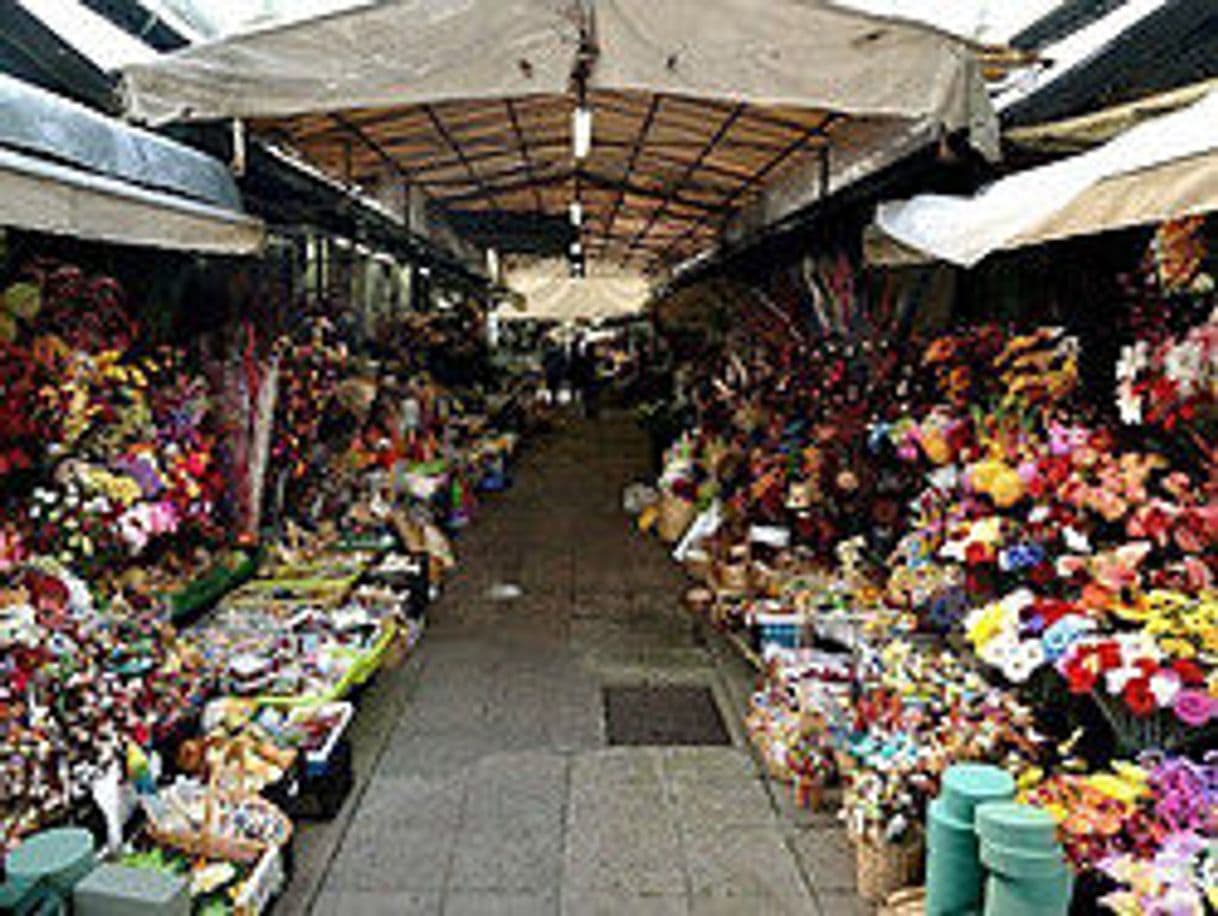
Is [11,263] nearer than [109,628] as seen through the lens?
No

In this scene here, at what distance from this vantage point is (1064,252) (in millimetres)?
5047

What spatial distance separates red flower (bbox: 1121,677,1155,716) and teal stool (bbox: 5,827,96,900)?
3.50m

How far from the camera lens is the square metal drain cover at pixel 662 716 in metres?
5.36

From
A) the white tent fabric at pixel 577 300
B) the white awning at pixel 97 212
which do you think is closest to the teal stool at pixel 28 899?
the white awning at pixel 97 212

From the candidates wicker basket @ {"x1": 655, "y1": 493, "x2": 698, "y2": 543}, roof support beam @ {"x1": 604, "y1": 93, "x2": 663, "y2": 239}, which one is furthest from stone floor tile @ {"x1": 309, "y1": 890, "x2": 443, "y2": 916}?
wicker basket @ {"x1": 655, "y1": 493, "x2": 698, "y2": 543}

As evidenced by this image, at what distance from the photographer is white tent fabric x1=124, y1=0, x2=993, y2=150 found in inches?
169

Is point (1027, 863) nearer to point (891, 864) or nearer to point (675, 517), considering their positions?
point (891, 864)

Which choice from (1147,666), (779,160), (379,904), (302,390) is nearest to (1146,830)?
(1147,666)

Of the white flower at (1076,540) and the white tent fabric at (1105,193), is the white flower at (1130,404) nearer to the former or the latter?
the white flower at (1076,540)

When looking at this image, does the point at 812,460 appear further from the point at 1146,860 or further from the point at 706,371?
the point at 706,371

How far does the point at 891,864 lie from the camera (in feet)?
12.1

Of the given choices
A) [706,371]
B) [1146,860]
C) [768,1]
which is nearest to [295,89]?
[768,1]

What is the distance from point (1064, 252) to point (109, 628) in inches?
206

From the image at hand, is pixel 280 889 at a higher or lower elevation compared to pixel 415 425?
lower
